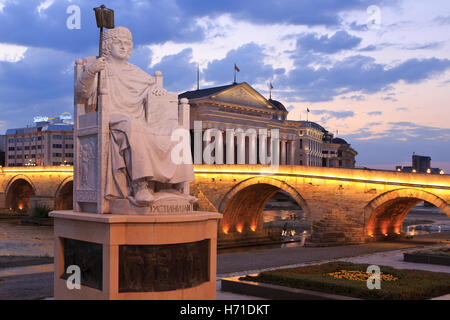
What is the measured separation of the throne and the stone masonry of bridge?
1750cm

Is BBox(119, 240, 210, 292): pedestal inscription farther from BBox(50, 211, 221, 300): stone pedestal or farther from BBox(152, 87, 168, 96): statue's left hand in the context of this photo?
BBox(152, 87, 168, 96): statue's left hand

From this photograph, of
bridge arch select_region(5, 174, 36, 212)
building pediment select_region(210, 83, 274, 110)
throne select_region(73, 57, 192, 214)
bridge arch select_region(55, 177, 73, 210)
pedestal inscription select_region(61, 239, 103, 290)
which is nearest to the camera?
pedestal inscription select_region(61, 239, 103, 290)

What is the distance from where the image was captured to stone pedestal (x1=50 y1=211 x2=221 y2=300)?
7844 mm

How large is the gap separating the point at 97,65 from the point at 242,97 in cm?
6097

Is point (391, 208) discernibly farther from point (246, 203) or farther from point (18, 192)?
point (18, 192)

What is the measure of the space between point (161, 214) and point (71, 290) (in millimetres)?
2005

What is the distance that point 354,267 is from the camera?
12.9m

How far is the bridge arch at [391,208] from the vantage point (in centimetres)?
2385
